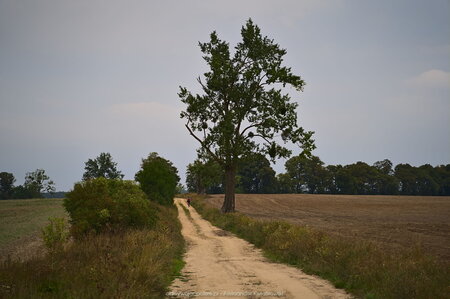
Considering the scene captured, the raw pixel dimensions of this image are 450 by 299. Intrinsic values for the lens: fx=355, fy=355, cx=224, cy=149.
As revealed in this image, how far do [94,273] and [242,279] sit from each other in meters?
4.75

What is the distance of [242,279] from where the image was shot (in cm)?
1154

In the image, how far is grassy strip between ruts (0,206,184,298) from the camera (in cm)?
786

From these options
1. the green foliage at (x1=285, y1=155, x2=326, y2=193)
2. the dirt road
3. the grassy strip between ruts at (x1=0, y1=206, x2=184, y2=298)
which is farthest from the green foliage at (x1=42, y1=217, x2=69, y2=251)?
the green foliage at (x1=285, y1=155, x2=326, y2=193)

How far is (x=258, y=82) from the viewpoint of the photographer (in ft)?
121

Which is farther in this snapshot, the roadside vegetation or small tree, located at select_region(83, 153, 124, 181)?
small tree, located at select_region(83, 153, 124, 181)

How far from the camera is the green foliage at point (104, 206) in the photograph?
15.4 metres

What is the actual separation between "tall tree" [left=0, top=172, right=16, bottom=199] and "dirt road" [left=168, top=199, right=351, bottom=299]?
435 feet

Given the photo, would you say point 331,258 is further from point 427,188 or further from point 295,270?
point 427,188

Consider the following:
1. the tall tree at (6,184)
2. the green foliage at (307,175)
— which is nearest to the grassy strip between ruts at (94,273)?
the green foliage at (307,175)

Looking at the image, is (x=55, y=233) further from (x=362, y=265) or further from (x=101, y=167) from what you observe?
(x=101, y=167)

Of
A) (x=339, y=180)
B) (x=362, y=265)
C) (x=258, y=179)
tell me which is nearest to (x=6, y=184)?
(x=258, y=179)

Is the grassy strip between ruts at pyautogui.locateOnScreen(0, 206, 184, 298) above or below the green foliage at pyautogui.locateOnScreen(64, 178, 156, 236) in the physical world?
below

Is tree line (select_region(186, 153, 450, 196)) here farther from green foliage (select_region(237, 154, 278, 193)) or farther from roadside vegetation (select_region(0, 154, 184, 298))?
roadside vegetation (select_region(0, 154, 184, 298))

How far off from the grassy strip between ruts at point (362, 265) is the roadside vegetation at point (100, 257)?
16.3 feet
